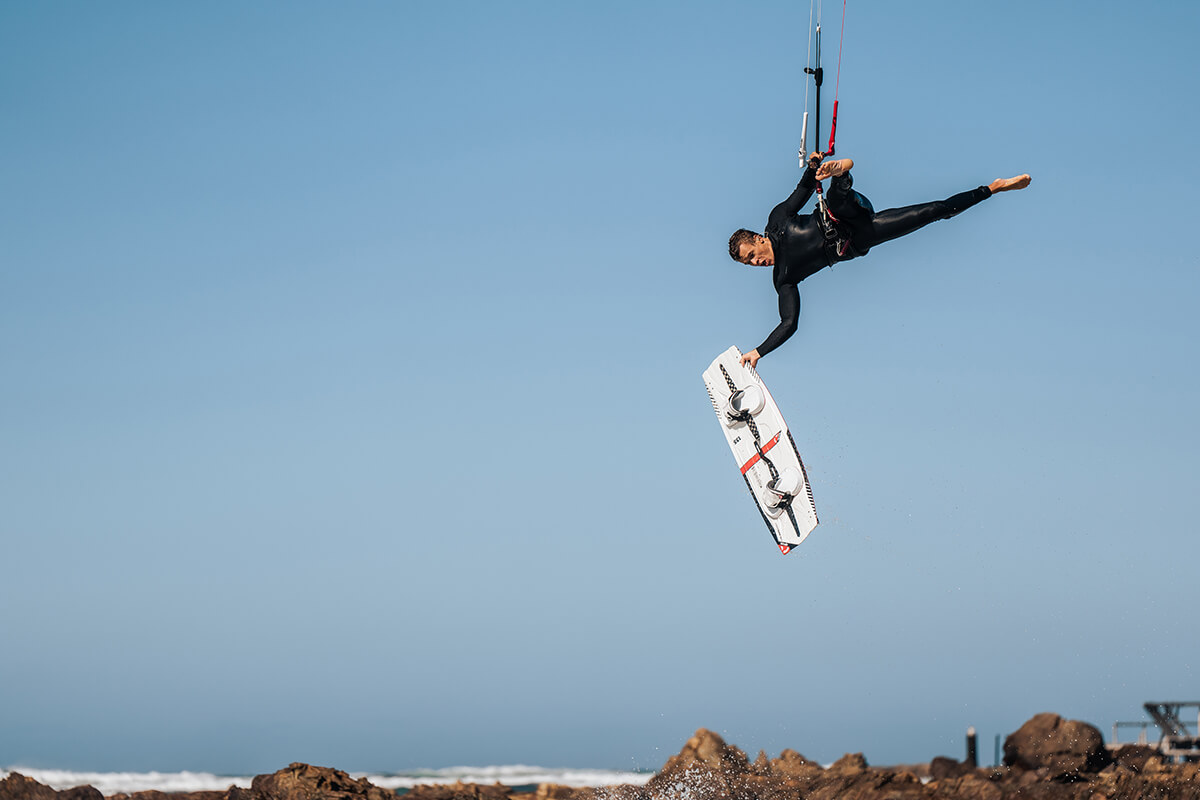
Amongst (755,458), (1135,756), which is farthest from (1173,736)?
(755,458)

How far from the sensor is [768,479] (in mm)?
10656

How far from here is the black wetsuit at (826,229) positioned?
29.2 ft

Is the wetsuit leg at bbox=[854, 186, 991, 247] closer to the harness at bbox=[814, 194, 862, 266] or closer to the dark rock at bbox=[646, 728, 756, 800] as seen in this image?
the harness at bbox=[814, 194, 862, 266]

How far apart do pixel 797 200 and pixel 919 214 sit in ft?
3.02

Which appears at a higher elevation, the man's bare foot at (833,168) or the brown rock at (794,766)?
the man's bare foot at (833,168)

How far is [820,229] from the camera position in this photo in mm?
9180

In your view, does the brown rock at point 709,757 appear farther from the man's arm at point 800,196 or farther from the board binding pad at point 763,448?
the man's arm at point 800,196

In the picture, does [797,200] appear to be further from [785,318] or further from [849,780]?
[849,780]

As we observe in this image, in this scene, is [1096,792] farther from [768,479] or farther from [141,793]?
[141,793]

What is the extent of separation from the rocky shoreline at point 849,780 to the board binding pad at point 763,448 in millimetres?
6373

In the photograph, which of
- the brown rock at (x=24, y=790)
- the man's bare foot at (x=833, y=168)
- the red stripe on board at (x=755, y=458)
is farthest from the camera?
the brown rock at (x=24, y=790)

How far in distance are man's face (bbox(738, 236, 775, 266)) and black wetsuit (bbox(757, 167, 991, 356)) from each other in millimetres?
65

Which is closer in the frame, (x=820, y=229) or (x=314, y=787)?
(x=820, y=229)

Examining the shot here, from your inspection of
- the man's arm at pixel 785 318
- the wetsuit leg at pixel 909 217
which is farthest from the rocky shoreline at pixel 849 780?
the wetsuit leg at pixel 909 217
